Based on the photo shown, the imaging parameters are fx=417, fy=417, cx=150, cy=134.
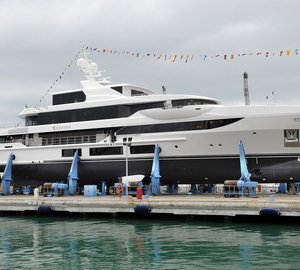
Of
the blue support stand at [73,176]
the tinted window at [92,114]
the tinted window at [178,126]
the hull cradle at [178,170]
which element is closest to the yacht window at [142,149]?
the hull cradle at [178,170]

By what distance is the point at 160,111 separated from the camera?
29594 millimetres

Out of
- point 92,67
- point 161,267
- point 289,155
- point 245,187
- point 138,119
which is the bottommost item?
point 161,267

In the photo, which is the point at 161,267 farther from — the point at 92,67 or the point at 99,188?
the point at 92,67

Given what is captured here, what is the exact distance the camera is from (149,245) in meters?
16.3

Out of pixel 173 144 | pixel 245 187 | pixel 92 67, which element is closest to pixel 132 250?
pixel 245 187

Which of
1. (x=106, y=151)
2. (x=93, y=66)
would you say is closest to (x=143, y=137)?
(x=106, y=151)

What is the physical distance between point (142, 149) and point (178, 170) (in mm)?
3088

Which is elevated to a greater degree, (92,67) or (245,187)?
(92,67)

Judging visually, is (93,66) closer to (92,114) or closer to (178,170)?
(92,114)

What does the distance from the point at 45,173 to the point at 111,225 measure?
1430 cm

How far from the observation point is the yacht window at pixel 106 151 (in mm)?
31172

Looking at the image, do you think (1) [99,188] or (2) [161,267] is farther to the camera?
(1) [99,188]

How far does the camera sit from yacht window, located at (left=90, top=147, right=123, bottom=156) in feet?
102

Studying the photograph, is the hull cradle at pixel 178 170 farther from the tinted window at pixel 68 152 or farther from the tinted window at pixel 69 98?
the tinted window at pixel 69 98
